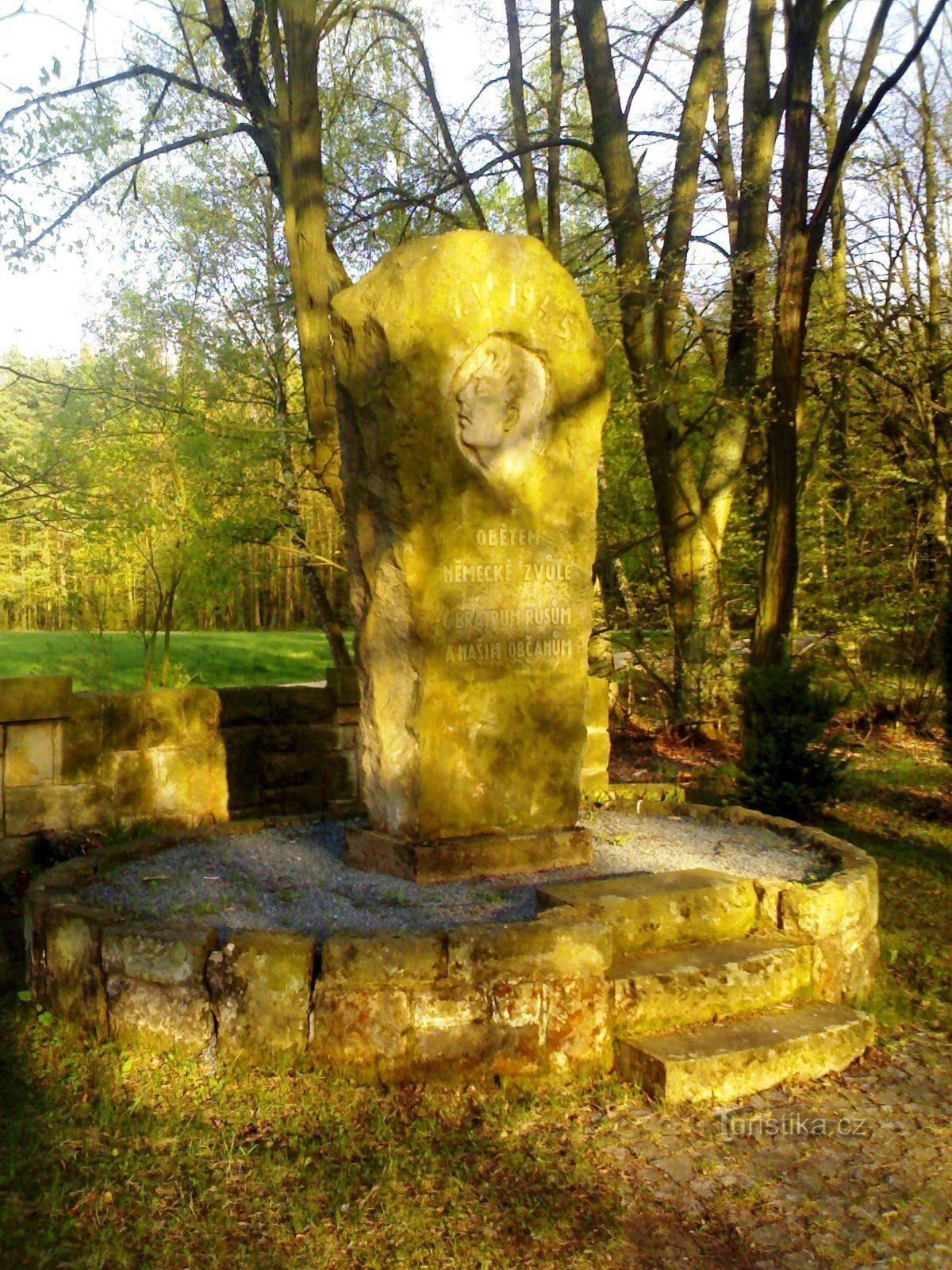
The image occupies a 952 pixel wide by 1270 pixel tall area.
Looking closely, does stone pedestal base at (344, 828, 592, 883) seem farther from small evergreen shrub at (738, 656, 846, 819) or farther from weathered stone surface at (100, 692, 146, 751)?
small evergreen shrub at (738, 656, 846, 819)

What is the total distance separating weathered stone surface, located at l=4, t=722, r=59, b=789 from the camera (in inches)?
240

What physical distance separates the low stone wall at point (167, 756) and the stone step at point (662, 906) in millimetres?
2529

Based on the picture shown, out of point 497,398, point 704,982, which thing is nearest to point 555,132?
point 497,398

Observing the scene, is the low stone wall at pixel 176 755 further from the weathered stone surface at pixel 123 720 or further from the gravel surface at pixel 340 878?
the gravel surface at pixel 340 878

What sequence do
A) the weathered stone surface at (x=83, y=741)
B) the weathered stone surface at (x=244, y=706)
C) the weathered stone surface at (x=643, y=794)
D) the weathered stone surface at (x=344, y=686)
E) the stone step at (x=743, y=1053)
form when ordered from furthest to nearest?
1. the weathered stone surface at (x=344, y=686)
2. the weathered stone surface at (x=643, y=794)
3. the weathered stone surface at (x=244, y=706)
4. the weathered stone surface at (x=83, y=741)
5. the stone step at (x=743, y=1053)

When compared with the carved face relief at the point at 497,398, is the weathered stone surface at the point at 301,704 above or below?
below

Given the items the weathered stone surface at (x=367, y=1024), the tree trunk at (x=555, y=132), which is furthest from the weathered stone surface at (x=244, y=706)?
the tree trunk at (x=555, y=132)

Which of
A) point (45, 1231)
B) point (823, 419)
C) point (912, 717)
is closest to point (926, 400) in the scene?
point (823, 419)

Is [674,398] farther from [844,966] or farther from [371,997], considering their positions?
[371,997]

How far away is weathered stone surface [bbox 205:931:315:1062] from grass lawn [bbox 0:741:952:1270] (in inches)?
4.7

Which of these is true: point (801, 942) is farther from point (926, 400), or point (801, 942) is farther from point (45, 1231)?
point (926, 400)

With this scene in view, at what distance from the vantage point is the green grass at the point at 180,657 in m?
9.77

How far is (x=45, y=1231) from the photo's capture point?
2.97 metres

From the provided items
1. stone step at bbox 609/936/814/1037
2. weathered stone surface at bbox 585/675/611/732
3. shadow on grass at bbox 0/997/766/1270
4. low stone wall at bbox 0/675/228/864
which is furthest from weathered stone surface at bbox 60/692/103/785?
stone step at bbox 609/936/814/1037
